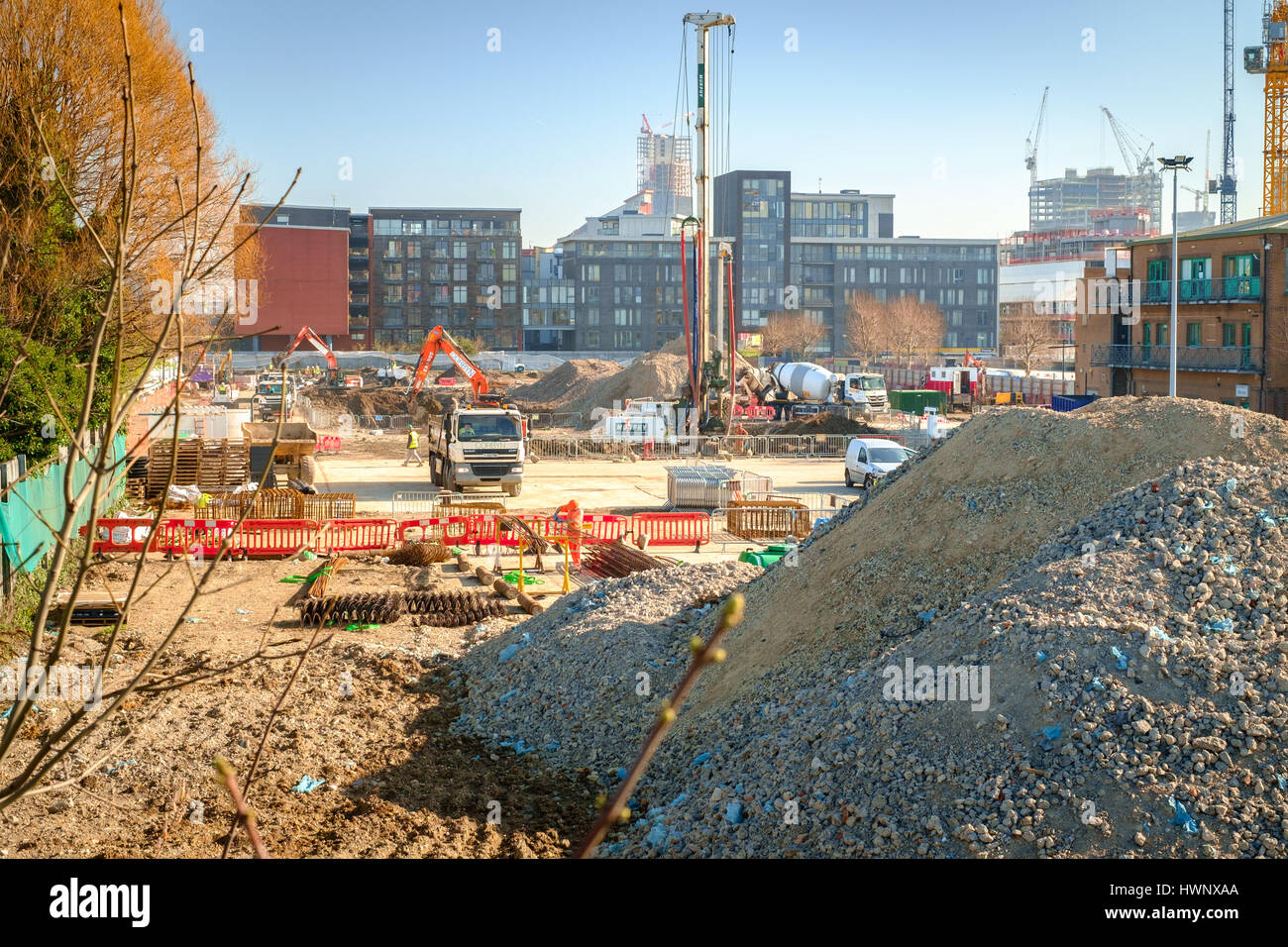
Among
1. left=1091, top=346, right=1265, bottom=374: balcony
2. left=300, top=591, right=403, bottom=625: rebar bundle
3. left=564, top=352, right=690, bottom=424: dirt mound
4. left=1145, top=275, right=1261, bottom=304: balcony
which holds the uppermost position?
left=1145, top=275, right=1261, bottom=304: balcony

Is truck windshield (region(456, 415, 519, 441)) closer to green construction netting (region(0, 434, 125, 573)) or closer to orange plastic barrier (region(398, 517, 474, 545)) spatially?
orange plastic barrier (region(398, 517, 474, 545))

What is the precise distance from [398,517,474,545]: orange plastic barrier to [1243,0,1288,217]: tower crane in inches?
2674

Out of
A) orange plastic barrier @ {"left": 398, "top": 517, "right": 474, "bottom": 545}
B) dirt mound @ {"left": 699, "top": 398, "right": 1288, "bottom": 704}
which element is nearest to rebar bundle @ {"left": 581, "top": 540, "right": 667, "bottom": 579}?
orange plastic barrier @ {"left": 398, "top": 517, "right": 474, "bottom": 545}

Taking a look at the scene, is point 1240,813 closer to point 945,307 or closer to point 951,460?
point 951,460

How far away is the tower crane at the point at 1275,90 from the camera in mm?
75875

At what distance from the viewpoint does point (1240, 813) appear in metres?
7.75

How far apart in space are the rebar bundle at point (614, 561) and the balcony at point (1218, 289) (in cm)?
3286

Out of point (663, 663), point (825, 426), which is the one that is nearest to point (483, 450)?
point (663, 663)

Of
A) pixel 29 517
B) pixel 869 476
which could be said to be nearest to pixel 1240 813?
pixel 29 517

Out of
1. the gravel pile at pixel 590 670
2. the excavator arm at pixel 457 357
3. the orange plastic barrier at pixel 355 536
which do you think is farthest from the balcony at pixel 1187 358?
the gravel pile at pixel 590 670

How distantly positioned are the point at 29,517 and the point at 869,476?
2191 centimetres

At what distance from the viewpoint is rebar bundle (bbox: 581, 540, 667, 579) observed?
2150cm

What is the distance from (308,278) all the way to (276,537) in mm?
76300

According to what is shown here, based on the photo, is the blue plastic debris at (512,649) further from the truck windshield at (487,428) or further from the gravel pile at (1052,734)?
the truck windshield at (487,428)
